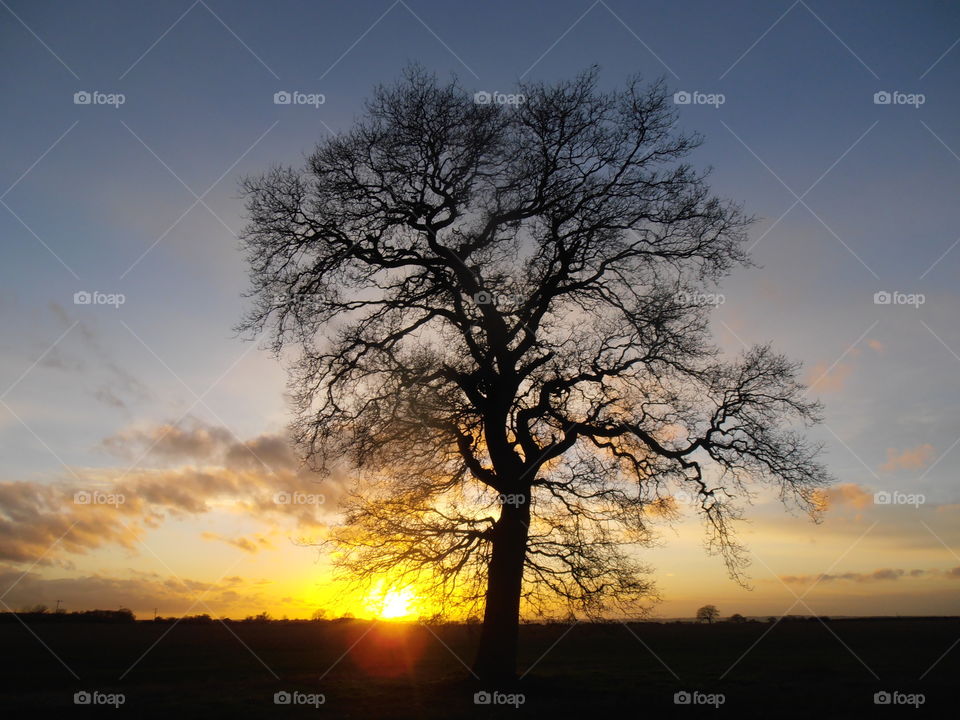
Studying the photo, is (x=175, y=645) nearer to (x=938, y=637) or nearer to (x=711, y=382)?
(x=711, y=382)

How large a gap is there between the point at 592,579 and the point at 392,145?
1040 cm

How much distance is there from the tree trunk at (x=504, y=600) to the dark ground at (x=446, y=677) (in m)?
0.53

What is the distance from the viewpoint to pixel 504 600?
1480cm

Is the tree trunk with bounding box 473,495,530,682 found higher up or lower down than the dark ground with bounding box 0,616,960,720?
higher up

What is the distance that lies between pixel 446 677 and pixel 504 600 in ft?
13.3

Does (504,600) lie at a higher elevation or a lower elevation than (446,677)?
higher

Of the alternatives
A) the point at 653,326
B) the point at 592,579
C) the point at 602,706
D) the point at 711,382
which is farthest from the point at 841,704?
the point at 653,326

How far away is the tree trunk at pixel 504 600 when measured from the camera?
14664 millimetres

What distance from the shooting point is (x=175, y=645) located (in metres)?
36.7

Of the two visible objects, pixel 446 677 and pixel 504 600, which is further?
pixel 446 677

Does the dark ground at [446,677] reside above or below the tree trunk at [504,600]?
below

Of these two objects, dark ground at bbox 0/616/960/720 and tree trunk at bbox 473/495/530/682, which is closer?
dark ground at bbox 0/616/960/720

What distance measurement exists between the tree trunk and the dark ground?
1.74 ft

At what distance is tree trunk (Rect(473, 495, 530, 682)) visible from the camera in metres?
14.7
